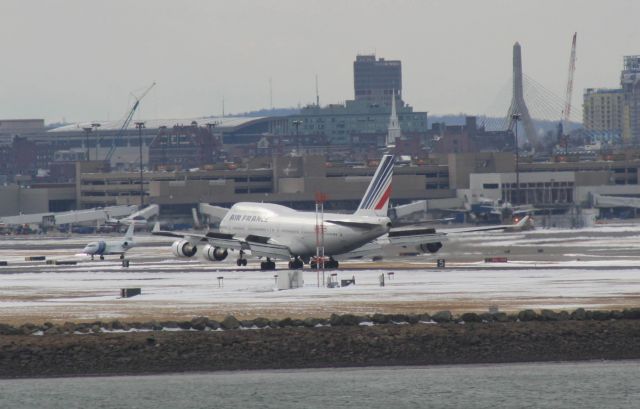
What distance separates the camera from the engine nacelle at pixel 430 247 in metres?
138

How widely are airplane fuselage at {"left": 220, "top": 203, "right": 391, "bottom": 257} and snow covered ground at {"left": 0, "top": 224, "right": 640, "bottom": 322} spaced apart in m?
2.84

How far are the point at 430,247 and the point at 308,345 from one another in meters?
58.2

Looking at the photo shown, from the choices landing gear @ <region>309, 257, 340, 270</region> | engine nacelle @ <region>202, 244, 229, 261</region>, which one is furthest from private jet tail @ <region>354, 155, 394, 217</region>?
engine nacelle @ <region>202, 244, 229, 261</region>

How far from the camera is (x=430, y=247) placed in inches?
5458

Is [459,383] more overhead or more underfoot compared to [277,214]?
Answer: more underfoot

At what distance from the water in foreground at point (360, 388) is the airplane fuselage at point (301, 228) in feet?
175

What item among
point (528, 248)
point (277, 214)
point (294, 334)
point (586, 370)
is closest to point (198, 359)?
point (294, 334)

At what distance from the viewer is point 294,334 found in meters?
82.5

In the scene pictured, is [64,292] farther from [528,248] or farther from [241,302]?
[528,248]

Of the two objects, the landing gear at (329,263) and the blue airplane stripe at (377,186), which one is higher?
the blue airplane stripe at (377,186)

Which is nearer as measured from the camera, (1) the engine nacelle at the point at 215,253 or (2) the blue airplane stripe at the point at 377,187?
(2) the blue airplane stripe at the point at 377,187

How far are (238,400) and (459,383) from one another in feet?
36.3

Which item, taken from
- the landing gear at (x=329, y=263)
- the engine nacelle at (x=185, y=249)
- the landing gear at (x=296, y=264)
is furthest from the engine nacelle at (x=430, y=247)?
the engine nacelle at (x=185, y=249)

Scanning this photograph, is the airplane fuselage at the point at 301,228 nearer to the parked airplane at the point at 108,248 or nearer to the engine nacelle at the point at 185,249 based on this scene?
the engine nacelle at the point at 185,249
